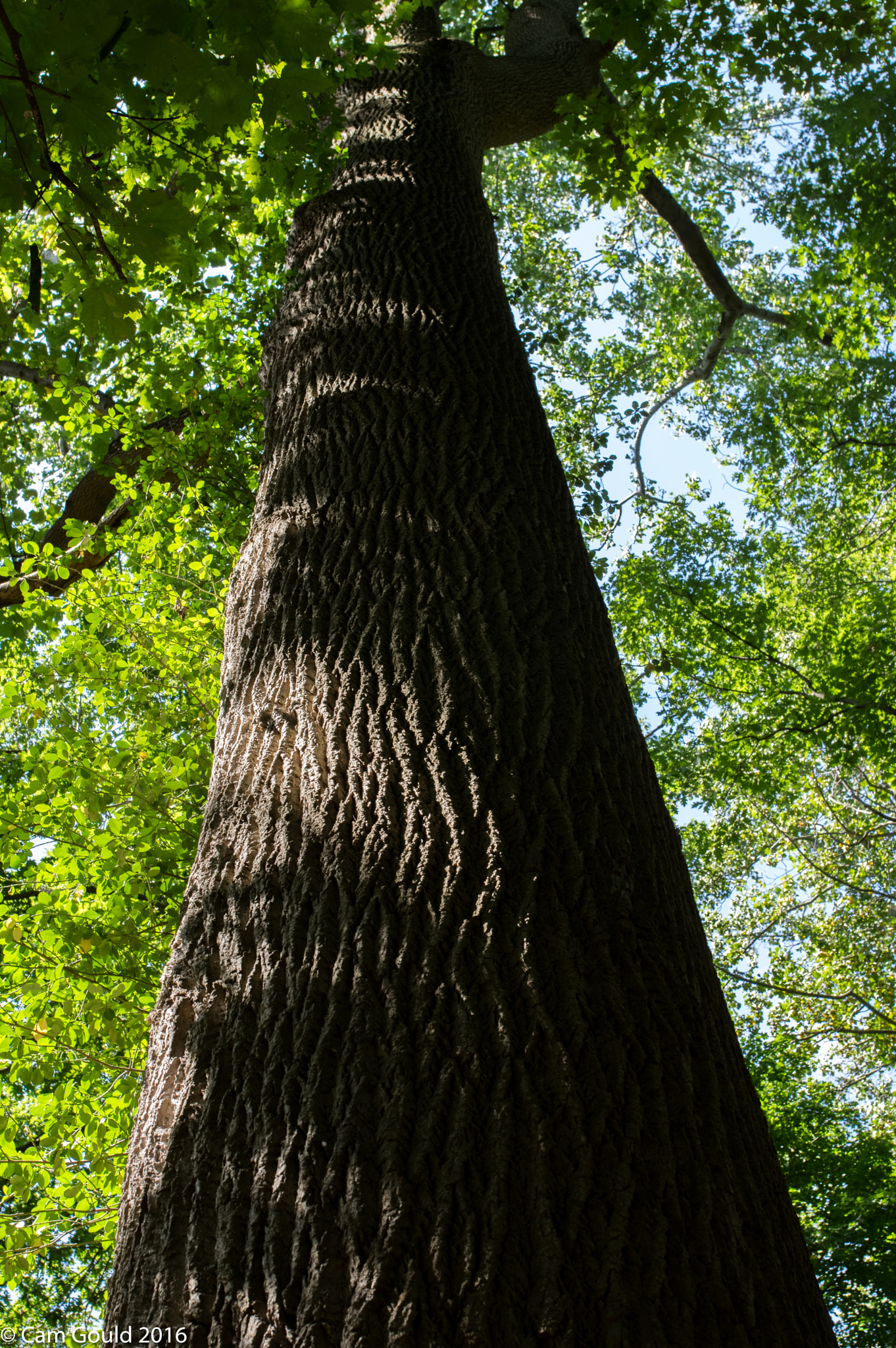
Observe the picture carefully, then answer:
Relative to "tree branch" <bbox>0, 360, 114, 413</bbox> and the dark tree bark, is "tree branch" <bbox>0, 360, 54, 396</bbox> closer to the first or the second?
"tree branch" <bbox>0, 360, 114, 413</bbox>

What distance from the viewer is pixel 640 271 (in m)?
13.3

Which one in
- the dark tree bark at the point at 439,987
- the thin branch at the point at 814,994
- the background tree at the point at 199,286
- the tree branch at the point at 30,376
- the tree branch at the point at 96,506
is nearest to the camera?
the dark tree bark at the point at 439,987

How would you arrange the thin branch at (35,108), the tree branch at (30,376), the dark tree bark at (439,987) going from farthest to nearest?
the tree branch at (30,376), the thin branch at (35,108), the dark tree bark at (439,987)

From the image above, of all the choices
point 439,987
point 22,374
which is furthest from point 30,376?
point 439,987

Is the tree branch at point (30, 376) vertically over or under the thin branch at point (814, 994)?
over

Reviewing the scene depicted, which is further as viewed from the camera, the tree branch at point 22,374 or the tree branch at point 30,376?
the tree branch at point 22,374

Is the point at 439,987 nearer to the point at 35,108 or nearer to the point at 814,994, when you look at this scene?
the point at 35,108

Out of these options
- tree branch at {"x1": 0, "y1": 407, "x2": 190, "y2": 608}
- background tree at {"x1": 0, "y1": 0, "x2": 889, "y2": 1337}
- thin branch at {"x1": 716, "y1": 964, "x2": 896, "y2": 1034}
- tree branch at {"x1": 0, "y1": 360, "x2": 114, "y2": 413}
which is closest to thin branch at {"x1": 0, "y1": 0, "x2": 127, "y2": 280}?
background tree at {"x1": 0, "y1": 0, "x2": 889, "y2": 1337}

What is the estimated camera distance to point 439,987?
1.33 m

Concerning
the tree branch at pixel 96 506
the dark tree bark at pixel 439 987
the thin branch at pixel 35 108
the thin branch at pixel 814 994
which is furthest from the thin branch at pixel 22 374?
the thin branch at pixel 814 994

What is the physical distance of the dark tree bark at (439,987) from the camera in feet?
3.55

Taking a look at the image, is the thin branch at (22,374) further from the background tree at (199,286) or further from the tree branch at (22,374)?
the background tree at (199,286)

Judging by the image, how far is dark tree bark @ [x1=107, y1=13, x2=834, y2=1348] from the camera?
1.08 m

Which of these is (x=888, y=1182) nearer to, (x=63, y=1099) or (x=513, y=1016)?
(x=63, y=1099)
